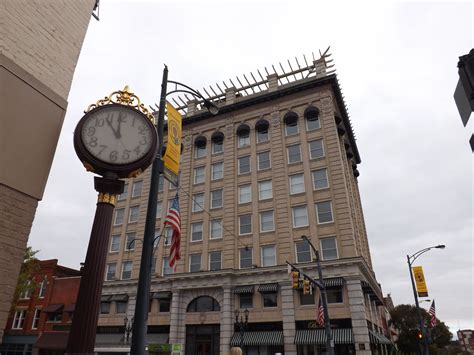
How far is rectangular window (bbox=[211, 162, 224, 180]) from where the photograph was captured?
38.9m

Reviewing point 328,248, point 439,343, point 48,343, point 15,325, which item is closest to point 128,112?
point 328,248

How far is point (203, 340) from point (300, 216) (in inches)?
582

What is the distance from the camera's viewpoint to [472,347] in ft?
451

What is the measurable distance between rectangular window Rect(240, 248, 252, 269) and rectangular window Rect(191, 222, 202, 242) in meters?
5.34

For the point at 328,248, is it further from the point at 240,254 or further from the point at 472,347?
the point at 472,347

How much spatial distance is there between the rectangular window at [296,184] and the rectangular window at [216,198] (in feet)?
26.7

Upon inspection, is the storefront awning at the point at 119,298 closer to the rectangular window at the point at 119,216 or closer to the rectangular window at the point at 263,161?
the rectangular window at the point at 119,216

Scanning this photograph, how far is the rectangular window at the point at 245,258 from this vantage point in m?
32.9

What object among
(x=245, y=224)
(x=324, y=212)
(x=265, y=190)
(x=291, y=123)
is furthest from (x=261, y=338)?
(x=291, y=123)

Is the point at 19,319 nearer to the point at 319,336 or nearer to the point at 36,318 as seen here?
the point at 36,318

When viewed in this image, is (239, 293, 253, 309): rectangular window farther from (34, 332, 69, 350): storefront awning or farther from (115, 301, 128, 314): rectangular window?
(34, 332, 69, 350): storefront awning

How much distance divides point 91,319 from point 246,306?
27.8 metres

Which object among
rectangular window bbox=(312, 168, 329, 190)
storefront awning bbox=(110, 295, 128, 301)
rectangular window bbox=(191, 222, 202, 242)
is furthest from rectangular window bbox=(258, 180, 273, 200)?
storefront awning bbox=(110, 295, 128, 301)

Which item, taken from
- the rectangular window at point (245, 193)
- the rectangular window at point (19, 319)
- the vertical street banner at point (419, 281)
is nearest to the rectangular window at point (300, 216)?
the rectangular window at point (245, 193)
